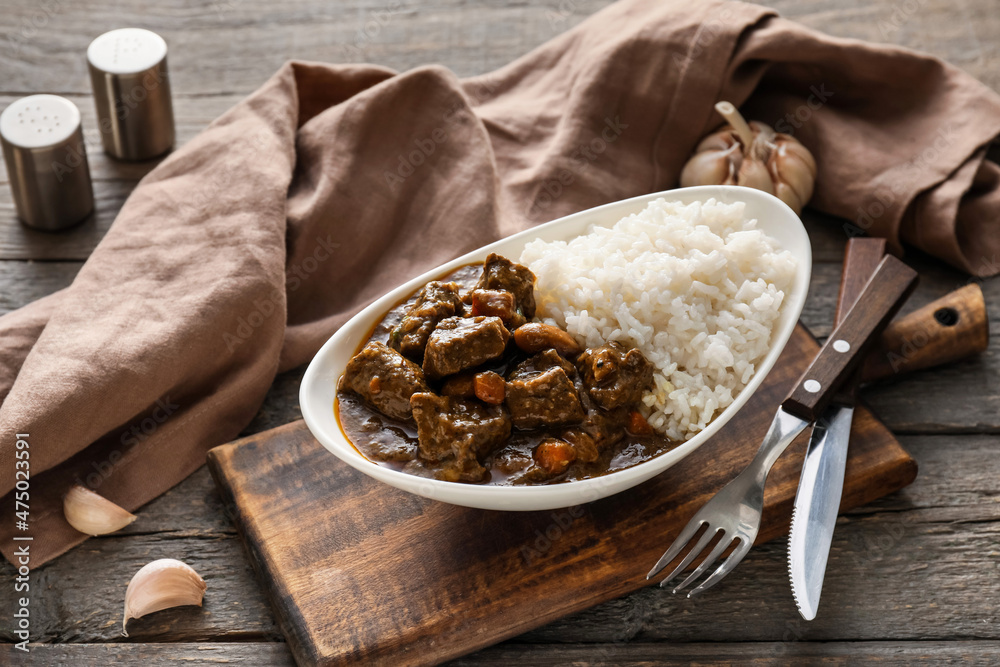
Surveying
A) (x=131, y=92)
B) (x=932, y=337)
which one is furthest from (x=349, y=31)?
(x=932, y=337)

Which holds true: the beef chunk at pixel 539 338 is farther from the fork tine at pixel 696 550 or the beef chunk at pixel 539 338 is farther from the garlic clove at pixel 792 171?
the garlic clove at pixel 792 171

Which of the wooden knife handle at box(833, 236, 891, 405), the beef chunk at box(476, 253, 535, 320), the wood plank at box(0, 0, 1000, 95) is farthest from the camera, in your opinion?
the wood plank at box(0, 0, 1000, 95)

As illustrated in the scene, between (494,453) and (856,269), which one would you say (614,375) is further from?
(856,269)

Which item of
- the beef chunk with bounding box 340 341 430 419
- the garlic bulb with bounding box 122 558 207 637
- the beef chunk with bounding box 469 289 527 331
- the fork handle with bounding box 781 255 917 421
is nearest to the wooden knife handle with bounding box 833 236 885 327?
the fork handle with bounding box 781 255 917 421

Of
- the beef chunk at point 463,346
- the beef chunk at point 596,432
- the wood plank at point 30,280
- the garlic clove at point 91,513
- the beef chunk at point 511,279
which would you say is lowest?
the garlic clove at point 91,513

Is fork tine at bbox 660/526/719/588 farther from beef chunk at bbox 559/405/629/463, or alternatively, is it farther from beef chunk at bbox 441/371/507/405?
beef chunk at bbox 441/371/507/405

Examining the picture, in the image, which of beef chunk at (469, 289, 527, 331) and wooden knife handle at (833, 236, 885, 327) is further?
wooden knife handle at (833, 236, 885, 327)

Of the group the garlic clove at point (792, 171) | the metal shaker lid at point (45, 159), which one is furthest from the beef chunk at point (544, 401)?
the metal shaker lid at point (45, 159)
